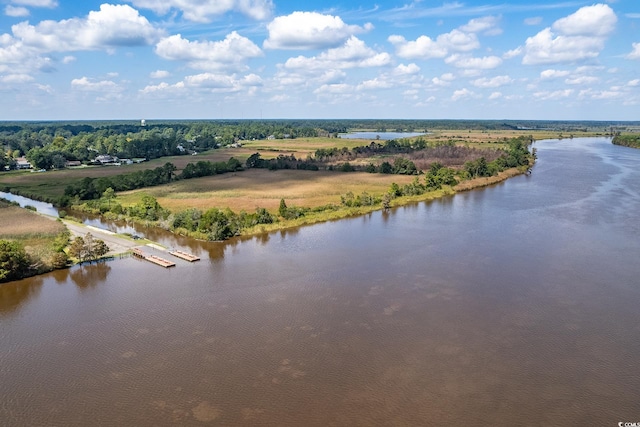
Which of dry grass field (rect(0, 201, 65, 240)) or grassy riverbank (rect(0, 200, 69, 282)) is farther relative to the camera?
dry grass field (rect(0, 201, 65, 240))

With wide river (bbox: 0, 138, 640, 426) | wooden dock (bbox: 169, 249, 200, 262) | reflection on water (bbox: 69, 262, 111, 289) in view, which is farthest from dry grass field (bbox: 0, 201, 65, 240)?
wooden dock (bbox: 169, 249, 200, 262)

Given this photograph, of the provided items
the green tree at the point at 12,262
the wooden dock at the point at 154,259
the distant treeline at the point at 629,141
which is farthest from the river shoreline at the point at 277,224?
the distant treeline at the point at 629,141

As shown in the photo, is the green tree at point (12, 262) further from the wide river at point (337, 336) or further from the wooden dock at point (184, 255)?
the wooden dock at point (184, 255)

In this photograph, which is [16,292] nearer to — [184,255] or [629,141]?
[184,255]

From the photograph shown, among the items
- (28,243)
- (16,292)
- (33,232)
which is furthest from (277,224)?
(16,292)

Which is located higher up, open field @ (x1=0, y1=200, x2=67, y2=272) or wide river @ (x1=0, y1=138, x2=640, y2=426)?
open field @ (x1=0, y1=200, x2=67, y2=272)

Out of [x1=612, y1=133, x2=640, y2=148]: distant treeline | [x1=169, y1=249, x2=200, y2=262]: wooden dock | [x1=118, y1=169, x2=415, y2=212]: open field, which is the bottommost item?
[x1=169, y1=249, x2=200, y2=262]: wooden dock

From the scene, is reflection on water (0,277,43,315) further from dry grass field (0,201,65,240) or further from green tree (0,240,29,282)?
dry grass field (0,201,65,240)
